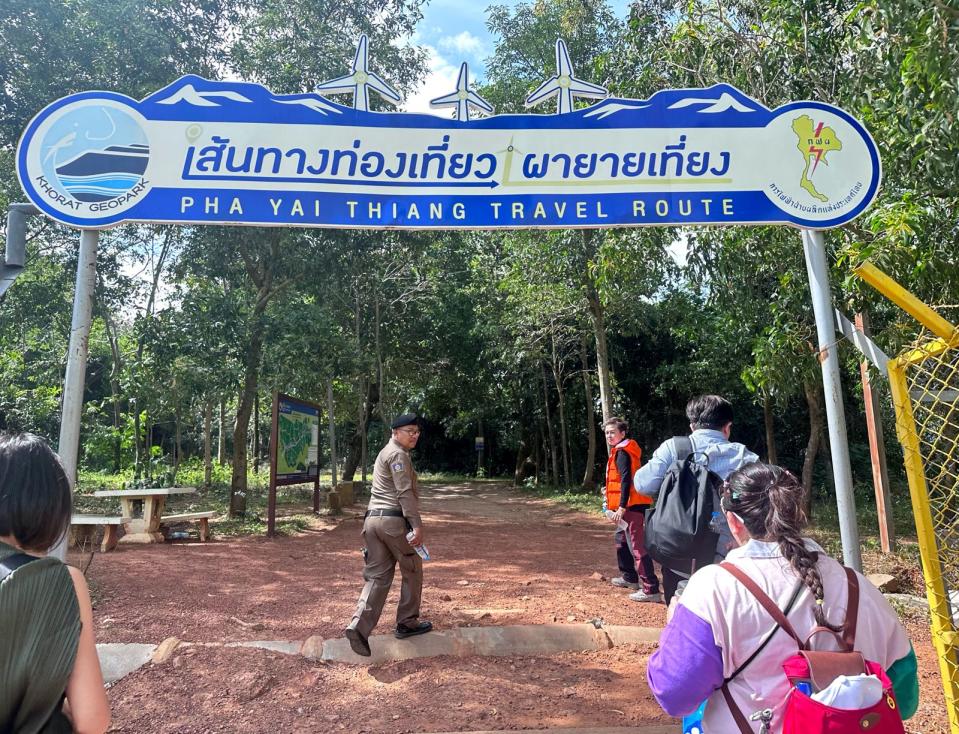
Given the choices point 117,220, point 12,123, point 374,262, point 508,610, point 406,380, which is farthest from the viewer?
point 406,380

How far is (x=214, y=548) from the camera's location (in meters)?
9.37

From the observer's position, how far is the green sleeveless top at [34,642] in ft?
4.49

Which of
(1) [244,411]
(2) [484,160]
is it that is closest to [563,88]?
(2) [484,160]

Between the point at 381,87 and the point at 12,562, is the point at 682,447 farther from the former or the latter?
the point at 12,562

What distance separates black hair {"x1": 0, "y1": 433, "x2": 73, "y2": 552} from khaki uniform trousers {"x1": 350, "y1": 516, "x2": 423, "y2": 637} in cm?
305

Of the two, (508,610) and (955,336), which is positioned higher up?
(955,336)

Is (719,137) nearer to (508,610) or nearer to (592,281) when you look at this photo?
(508,610)

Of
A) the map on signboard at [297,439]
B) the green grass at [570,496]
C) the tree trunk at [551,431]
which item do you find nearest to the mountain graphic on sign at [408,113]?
the map on signboard at [297,439]

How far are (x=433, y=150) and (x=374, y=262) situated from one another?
34.7ft

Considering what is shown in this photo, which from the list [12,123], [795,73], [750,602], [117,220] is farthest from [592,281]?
[750,602]

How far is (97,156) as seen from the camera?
369cm

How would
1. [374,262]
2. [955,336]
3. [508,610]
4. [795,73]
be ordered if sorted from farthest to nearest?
[374,262] → [795,73] → [508,610] → [955,336]

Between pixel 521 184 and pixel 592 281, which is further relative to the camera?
pixel 592 281

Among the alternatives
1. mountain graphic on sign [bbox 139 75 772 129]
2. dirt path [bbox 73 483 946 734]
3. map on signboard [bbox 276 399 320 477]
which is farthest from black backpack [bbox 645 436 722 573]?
map on signboard [bbox 276 399 320 477]
